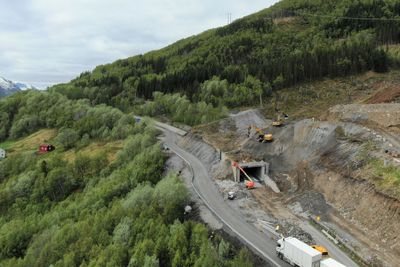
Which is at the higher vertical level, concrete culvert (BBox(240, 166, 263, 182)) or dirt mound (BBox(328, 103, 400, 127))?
dirt mound (BBox(328, 103, 400, 127))

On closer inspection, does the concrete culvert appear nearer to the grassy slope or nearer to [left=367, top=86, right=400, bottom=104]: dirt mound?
[left=367, top=86, right=400, bottom=104]: dirt mound

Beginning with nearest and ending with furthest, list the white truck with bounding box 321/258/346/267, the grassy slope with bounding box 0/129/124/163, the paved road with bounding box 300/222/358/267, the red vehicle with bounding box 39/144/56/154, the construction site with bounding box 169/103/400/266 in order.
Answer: the white truck with bounding box 321/258/346/267 → the paved road with bounding box 300/222/358/267 → the construction site with bounding box 169/103/400/266 → the grassy slope with bounding box 0/129/124/163 → the red vehicle with bounding box 39/144/56/154

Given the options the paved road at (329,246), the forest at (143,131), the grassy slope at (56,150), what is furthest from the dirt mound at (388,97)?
the grassy slope at (56,150)

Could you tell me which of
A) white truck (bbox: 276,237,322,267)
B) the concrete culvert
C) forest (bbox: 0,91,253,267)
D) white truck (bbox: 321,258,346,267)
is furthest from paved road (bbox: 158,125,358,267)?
the concrete culvert

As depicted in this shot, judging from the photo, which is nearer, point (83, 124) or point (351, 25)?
point (83, 124)

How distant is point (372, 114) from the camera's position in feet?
163

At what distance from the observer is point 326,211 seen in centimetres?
3769

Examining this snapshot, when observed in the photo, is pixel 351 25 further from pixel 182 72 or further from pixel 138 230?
pixel 138 230

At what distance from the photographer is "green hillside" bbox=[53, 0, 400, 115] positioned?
330 feet

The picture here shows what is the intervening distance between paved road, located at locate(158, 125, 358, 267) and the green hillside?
48.1m

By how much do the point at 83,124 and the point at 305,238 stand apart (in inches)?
2977

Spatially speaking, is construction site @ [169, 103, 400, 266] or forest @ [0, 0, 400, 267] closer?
construction site @ [169, 103, 400, 266]

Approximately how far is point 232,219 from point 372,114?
90.5 ft

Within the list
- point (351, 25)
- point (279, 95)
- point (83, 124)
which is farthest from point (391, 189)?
point (351, 25)
